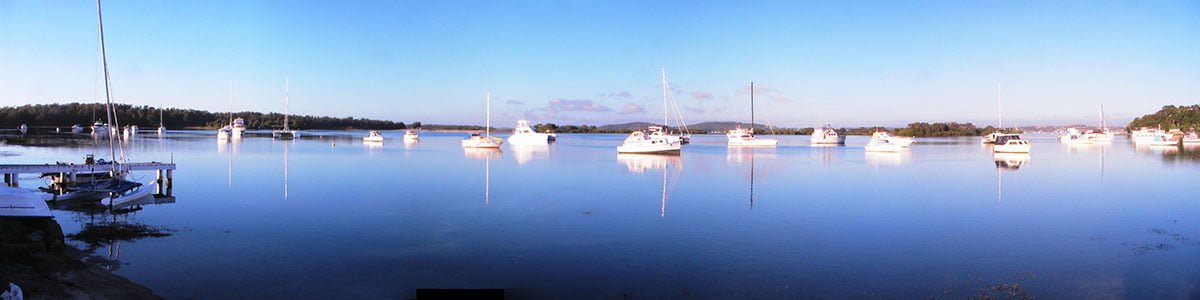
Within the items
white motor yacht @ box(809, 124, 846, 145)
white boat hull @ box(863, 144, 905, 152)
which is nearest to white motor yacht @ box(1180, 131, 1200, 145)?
white motor yacht @ box(809, 124, 846, 145)

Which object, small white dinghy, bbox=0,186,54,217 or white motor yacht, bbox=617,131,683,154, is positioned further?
white motor yacht, bbox=617,131,683,154

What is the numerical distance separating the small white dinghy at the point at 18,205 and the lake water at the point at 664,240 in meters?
1.34

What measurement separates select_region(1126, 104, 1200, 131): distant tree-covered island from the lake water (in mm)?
103235

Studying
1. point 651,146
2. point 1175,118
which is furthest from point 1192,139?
point 651,146

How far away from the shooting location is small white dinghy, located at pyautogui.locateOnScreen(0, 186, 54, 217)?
38.4 feet

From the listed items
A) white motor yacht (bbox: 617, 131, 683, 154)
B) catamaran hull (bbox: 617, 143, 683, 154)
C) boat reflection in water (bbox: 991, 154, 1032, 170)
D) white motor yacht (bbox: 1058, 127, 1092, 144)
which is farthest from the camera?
white motor yacht (bbox: 1058, 127, 1092, 144)

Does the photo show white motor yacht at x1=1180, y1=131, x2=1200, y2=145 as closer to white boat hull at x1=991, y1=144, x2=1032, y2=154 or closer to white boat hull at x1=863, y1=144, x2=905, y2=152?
white boat hull at x1=991, y1=144, x2=1032, y2=154

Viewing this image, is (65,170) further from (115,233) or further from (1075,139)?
(1075,139)

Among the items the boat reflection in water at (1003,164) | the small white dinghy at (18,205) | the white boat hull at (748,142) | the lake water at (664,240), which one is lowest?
the lake water at (664,240)

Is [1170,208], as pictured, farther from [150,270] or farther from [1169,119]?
[1169,119]

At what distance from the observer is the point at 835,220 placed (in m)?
16.9

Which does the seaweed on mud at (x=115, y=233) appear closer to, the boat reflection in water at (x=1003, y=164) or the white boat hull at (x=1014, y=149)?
the boat reflection in water at (x=1003, y=164)

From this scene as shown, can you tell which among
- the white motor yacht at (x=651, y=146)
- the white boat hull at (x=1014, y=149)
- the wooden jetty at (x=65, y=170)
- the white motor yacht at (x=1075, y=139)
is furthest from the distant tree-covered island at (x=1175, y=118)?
the wooden jetty at (x=65, y=170)

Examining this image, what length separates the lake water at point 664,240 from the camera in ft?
33.3
